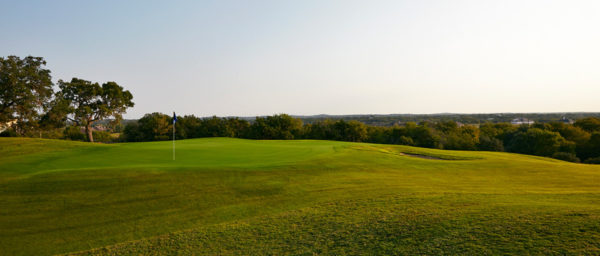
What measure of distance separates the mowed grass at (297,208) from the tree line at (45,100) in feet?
91.6

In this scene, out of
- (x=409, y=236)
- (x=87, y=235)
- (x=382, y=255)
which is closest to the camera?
(x=382, y=255)

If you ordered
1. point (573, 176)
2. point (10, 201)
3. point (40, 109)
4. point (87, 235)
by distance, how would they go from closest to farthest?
point (87, 235), point (10, 201), point (573, 176), point (40, 109)

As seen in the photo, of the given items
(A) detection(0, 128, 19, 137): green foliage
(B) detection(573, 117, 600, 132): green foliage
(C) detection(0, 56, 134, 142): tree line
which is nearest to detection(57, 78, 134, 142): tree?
(C) detection(0, 56, 134, 142): tree line

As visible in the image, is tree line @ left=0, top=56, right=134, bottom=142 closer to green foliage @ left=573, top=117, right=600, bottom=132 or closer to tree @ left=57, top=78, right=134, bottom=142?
tree @ left=57, top=78, right=134, bottom=142

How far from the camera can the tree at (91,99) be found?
42491mm

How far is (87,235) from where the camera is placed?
7.07m

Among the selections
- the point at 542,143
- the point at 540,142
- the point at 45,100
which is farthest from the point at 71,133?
the point at 542,143

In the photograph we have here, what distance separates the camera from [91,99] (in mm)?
44156

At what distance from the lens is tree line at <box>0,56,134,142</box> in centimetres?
3419

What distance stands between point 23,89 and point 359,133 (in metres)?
50.4

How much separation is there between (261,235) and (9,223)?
23.7 ft

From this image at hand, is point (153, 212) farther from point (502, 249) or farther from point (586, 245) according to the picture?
point (586, 245)

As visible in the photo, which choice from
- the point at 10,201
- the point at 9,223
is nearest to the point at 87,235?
the point at 9,223

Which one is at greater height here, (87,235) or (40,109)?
(40,109)
